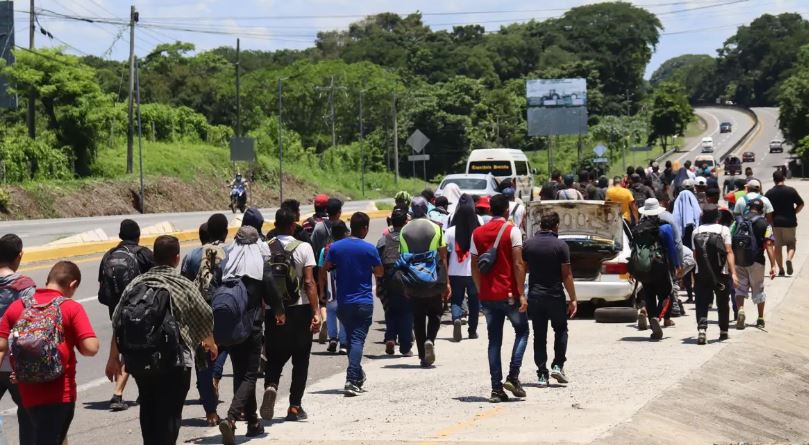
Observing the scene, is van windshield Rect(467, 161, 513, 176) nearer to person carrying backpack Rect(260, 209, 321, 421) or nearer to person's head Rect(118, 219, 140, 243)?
person's head Rect(118, 219, 140, 243)

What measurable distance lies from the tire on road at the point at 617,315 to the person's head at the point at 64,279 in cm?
1043

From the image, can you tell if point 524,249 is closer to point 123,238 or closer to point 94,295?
point 123,238

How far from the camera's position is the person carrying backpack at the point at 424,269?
40.4 feet

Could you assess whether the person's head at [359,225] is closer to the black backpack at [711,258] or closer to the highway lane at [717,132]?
the black backpack at [711,258]

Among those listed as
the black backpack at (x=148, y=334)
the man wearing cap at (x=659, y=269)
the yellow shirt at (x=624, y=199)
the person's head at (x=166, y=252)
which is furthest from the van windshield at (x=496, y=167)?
the black backpack at (x=148, y=334)

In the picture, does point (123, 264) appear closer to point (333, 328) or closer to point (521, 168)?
point (333, 328)

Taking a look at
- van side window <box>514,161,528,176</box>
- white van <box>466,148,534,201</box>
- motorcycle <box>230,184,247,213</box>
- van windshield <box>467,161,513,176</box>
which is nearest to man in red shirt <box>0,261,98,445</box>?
white van <box>466,148,534,201</box>

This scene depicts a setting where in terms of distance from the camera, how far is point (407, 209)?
14633 mm

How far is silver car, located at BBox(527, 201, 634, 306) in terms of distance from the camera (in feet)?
55.1

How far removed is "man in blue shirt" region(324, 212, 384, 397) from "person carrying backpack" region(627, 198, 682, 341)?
4470mm

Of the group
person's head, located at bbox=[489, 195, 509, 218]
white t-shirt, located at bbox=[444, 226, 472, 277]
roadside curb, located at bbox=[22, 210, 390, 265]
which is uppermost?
person's head, located at bbox=[489, 195, 509, 218]

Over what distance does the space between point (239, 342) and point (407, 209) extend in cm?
579

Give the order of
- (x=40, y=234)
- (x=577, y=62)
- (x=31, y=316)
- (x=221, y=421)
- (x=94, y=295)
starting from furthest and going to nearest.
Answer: (x=577, y=62)
(x=40, y=234)
(x=94, y=295)
(x=221, y=421)
(x=31, y=316)

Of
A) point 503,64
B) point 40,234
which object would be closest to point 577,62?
point 503,64
